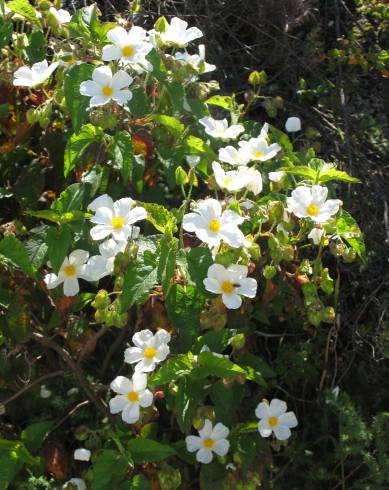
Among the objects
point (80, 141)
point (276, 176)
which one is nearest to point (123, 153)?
point (80, 141)

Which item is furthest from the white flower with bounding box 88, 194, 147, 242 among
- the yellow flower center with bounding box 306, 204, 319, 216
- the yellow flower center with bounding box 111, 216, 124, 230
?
the yellow flower center with bounding box 306, 204, 319, 216

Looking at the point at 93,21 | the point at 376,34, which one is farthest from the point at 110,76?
the point at 376,34

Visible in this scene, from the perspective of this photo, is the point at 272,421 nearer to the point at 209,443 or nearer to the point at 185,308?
the point at 209,443

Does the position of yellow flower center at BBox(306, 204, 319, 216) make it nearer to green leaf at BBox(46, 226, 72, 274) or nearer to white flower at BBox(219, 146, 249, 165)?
white flower at BBox(219, 146, 249, 165)

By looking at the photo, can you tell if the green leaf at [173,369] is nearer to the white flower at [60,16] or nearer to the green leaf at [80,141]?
the green leaf at [80,141]

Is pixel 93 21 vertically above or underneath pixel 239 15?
above

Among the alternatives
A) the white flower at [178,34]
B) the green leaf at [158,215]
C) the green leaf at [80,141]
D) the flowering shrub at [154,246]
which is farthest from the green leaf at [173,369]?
the white flower at [178,34]

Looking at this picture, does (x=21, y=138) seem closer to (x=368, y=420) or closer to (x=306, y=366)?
(x=306, y=366)
